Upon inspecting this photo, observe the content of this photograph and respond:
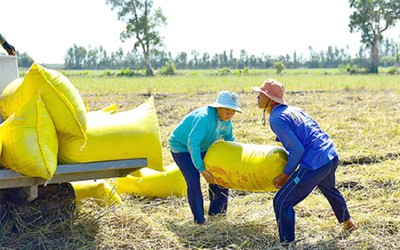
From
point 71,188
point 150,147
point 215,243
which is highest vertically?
point 150,147

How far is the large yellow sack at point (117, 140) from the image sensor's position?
3.53m

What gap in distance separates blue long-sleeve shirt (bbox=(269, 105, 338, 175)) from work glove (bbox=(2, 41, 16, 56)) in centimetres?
214

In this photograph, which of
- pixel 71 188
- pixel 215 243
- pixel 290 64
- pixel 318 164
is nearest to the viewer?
pixel 318 164

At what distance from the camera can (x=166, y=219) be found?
14.7ft

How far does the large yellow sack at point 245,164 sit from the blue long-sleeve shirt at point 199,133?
11 centimetres

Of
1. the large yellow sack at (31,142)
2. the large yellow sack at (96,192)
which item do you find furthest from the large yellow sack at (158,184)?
the large yellow sack at (31,142)

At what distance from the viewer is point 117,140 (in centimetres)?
368

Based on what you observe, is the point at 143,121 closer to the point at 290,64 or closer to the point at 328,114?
the point at 328,114

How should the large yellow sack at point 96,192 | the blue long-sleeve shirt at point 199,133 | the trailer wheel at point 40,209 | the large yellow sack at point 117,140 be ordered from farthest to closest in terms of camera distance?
the large yellow sack at point 96,192
the blue long-sleeve shirt at point 199,133
the trailer wheel at point 40,209
the large yellow sack at point 117,140

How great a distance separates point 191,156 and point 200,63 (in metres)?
73.2

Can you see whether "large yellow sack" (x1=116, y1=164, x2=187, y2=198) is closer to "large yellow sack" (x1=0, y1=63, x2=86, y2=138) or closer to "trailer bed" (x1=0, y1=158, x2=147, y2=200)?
"trailer bed" (x1=0, y1=158, x2=147, y2=200)

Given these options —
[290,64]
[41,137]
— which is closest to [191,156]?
[41,137]

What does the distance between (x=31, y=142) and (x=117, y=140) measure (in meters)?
0.65

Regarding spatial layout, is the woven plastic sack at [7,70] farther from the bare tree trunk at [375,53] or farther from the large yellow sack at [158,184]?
the bare tree trunk at [375,53]
